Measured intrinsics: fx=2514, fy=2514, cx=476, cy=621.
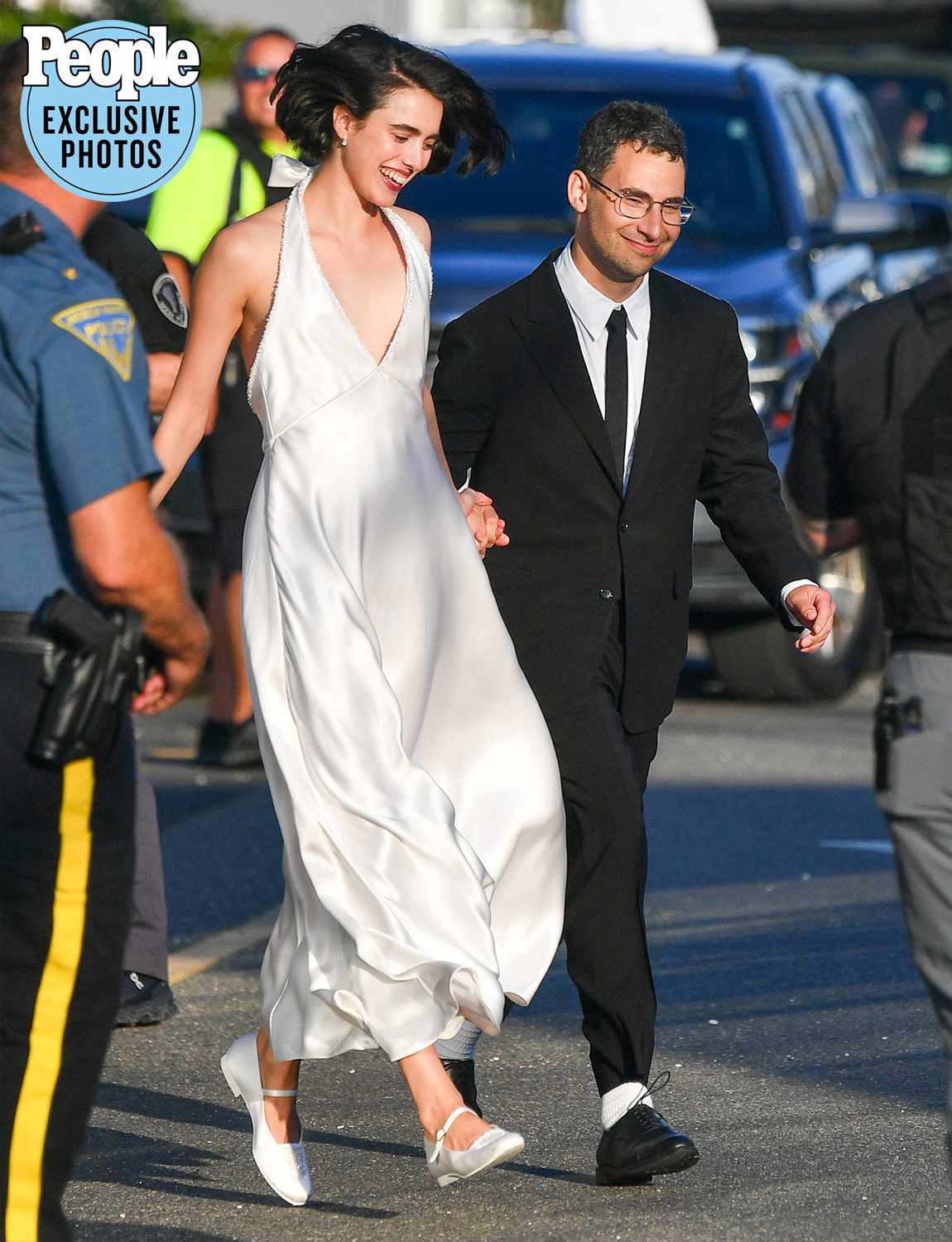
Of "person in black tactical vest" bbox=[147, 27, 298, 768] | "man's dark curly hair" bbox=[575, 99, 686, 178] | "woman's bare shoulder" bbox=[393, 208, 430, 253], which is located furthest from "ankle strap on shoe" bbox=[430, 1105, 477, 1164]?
"person in black tactical vest" bbox=[147, 27, 298, 768]

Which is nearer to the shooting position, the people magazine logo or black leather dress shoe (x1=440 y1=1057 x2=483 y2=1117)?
black leather dress shoe (x1=440 y1=1057 x2=483 y2=1117)

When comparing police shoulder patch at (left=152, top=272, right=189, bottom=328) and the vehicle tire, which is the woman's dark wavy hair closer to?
police shoulder patch at (left=152, top=272, right=189, bottom=328)

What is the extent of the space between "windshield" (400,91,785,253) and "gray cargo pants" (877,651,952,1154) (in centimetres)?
675

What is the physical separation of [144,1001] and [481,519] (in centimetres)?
189

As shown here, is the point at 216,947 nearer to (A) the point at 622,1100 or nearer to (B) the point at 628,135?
(A) the point at 622,1100

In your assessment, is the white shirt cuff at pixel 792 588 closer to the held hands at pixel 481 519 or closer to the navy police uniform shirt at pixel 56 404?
the held hands at pixel 481 519

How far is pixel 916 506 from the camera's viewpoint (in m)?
3.78

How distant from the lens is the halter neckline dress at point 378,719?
4262 mm

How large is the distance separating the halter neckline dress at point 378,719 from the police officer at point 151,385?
1.39 metres

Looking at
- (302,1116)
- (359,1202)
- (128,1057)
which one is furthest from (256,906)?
(359,1202)

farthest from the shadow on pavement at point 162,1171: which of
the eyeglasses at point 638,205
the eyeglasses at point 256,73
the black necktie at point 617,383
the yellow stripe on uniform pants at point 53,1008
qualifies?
the eyeglasses at point 256,73

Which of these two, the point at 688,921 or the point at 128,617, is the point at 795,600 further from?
the point at 688,921

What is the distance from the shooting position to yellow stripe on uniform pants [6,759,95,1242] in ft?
11.4

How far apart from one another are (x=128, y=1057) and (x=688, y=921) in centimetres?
195
